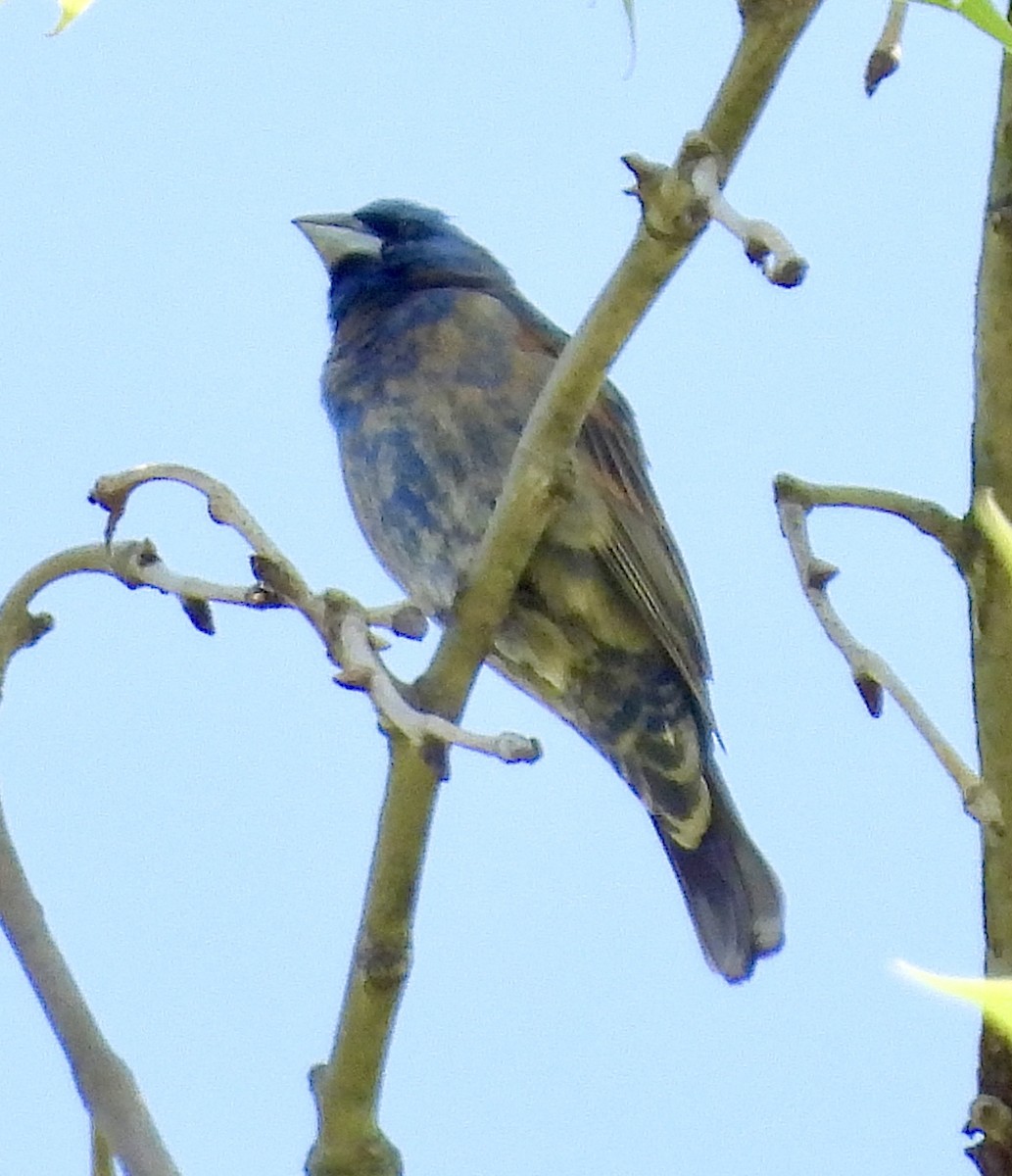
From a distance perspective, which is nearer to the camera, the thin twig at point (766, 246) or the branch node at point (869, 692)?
the thin twig at point (766, 246)

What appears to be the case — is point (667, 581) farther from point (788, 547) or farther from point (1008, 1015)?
point (1008, 1015)

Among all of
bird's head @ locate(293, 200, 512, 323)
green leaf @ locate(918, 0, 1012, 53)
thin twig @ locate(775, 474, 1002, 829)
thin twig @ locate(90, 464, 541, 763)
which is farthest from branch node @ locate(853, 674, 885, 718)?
bird's head @ locate(293, 200, 512, 323)

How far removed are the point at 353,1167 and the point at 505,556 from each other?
671mm

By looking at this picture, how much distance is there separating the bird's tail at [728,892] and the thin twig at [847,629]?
1.61 meters

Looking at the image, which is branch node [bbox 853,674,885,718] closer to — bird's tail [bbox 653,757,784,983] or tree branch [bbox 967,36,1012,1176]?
tree branch [bbox 967,36,1012,1176]

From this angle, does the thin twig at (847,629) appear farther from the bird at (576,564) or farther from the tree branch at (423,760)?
the bird at (576,564)

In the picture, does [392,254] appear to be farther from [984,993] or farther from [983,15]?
[984,993]

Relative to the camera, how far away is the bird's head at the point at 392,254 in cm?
388

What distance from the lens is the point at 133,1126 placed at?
164cm

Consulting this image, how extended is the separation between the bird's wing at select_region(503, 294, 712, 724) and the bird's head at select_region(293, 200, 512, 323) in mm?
529

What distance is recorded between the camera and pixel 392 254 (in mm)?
3980

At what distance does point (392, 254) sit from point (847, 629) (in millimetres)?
2504

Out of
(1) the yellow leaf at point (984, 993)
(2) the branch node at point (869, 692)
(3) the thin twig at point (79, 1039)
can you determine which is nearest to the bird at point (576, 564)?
(3) the thin twig at point (79, 1039)

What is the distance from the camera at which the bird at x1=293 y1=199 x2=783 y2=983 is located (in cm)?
329
